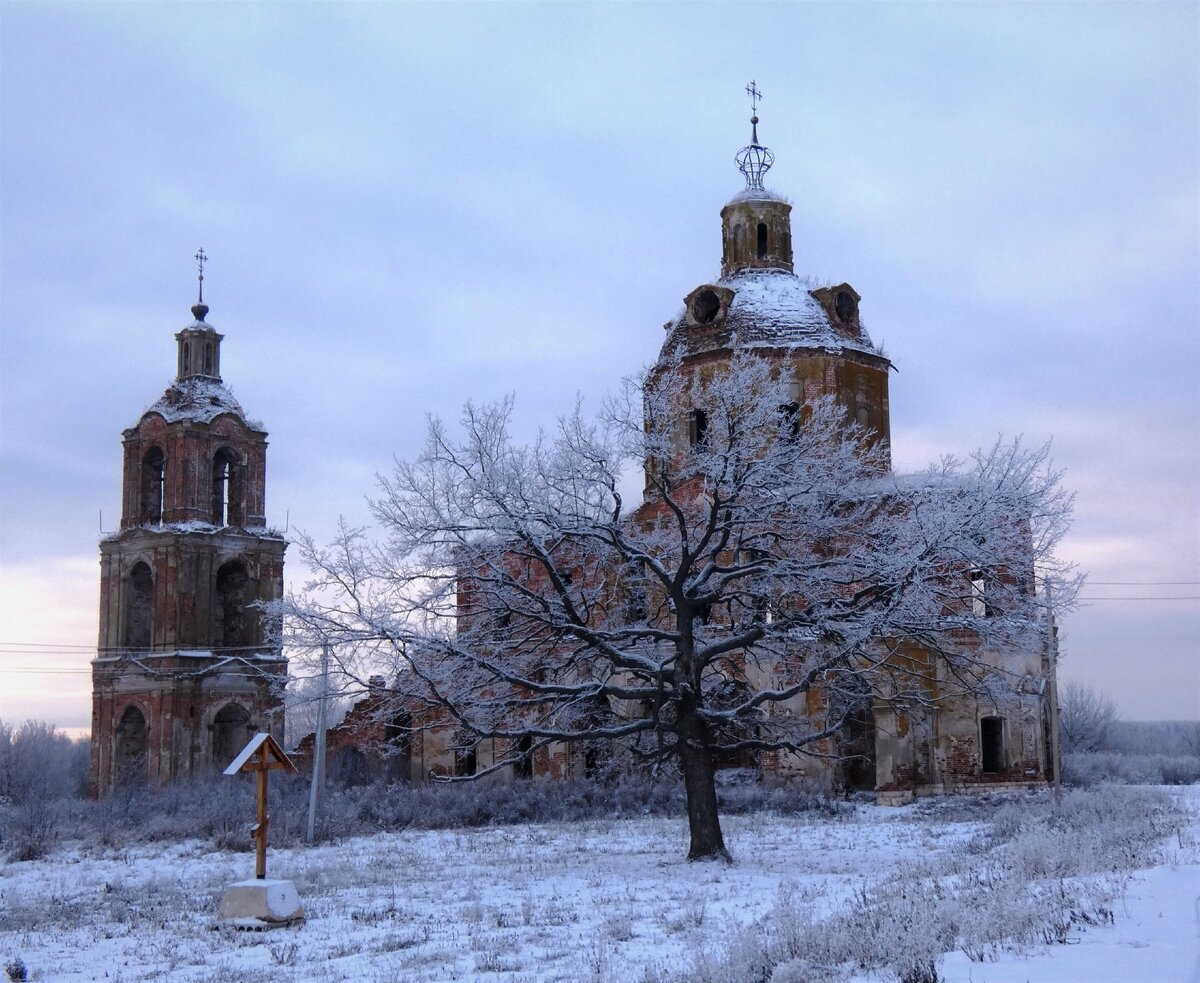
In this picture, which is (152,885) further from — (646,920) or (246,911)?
(646,920)

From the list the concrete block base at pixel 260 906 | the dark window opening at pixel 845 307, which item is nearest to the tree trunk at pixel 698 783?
the concrete block base at pixel 260 906

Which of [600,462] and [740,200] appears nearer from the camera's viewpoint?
[600,462]

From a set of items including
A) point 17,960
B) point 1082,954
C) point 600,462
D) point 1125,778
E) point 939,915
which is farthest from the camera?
point 1125,778

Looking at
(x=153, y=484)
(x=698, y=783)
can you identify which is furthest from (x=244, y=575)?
(x=698, y=783)

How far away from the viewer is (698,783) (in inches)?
688

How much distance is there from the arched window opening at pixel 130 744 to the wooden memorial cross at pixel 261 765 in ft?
98.8

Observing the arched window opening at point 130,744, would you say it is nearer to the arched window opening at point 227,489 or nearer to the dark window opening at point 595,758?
the arched window opening at point 227,489

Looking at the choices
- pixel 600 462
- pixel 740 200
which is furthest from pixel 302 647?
pixel 740 200

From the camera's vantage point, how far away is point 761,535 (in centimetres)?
1823

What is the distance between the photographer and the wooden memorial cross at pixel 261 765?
1388 cm

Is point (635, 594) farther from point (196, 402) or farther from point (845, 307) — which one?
point (196, 402)

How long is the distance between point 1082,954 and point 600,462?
35.5 feet

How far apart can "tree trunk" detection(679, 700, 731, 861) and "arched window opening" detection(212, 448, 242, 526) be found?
97.1ft

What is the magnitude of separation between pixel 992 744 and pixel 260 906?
23113 mm
